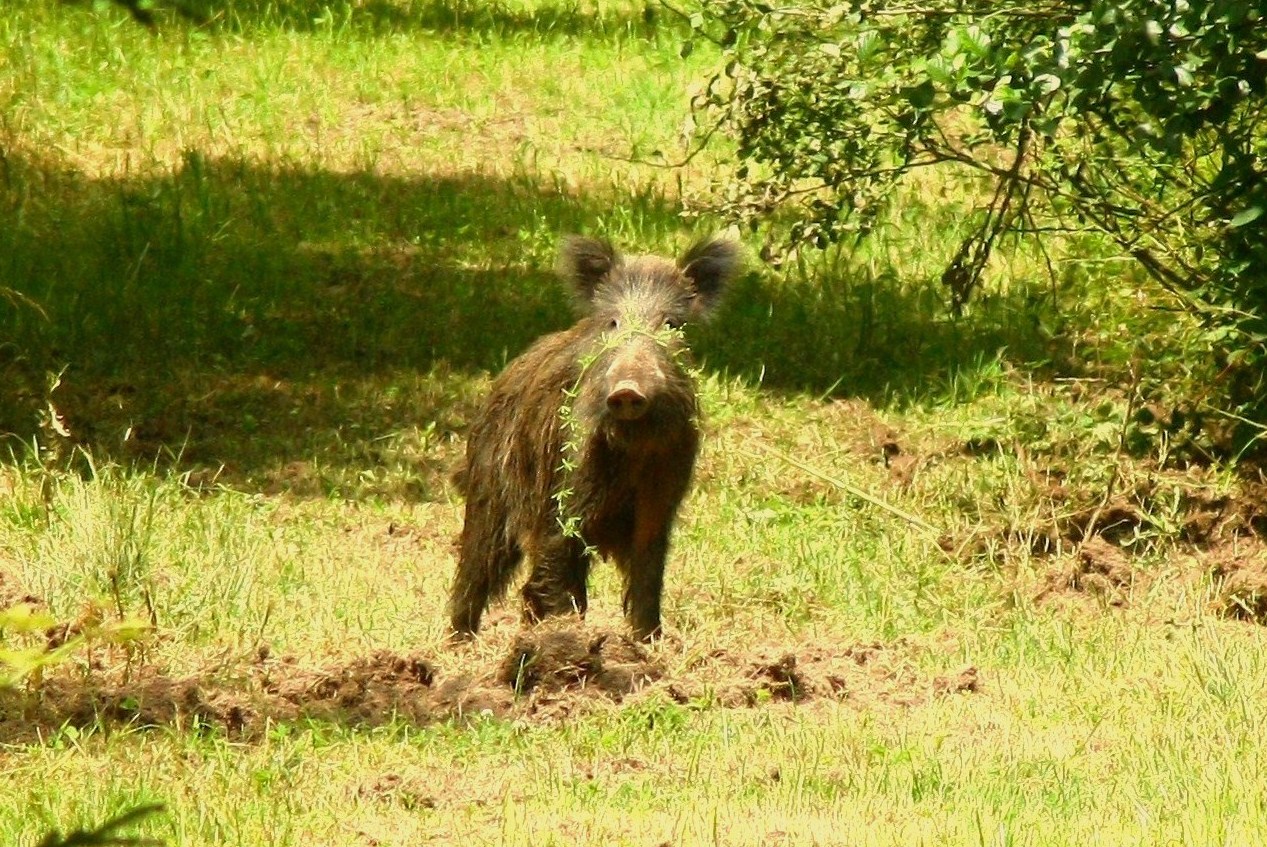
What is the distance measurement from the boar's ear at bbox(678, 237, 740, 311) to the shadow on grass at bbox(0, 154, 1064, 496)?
3391mm

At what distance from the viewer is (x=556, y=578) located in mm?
7844

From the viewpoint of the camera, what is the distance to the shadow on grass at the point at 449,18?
18.9m

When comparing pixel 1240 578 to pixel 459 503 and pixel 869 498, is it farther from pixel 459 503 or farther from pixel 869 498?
pixel 459 503

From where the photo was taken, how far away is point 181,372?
41.0 feet

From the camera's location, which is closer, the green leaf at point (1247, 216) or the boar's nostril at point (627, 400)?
the boar's nostril at point (627, 400)

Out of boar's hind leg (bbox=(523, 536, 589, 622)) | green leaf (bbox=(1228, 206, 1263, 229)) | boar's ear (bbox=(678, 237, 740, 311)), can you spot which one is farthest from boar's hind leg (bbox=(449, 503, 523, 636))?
green leaf (bbox=(1228, 206, 1263, 229))

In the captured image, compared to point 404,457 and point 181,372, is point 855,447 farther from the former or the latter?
point 181,372

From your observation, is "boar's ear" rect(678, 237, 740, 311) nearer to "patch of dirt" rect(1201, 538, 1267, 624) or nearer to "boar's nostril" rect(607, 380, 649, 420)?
"boar's nostril" rect(607, 380, 649, 420)

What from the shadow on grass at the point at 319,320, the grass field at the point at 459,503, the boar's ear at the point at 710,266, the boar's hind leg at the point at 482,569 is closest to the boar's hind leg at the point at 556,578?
the grass field at the point at 459,503

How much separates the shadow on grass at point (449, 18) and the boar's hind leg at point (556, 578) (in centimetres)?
1152

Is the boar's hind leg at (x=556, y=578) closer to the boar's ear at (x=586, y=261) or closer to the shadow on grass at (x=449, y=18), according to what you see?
the boar's ear at (x=586, y=261)

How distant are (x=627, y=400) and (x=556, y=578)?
A: 979 millimetres

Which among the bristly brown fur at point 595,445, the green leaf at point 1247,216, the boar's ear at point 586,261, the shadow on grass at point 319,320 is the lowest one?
the shadow on grass at point 319,320

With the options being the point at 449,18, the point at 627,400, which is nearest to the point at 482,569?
the point at 627,400
